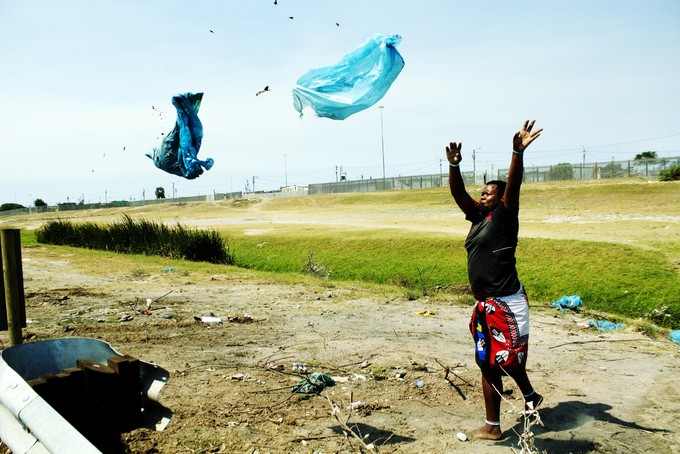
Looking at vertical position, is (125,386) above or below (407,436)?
above

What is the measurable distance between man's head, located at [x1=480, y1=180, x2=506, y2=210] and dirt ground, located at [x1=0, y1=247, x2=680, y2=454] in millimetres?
1861

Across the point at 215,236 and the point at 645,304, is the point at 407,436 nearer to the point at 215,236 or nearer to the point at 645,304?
the point at 645,304

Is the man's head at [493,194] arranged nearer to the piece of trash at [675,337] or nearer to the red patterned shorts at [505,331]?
the red patterned shorts at [505,331]

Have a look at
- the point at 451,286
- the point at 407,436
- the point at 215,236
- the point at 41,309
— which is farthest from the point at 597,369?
the point at 215,236

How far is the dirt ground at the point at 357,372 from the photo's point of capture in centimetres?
458

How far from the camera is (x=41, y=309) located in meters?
9.71

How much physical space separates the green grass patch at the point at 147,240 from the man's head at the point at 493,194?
15.2m

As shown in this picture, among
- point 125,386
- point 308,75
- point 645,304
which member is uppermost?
point 308,75

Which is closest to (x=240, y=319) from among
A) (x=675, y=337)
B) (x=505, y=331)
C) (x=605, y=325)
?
(x=505, y=331)

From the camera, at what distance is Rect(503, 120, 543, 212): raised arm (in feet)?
14.3

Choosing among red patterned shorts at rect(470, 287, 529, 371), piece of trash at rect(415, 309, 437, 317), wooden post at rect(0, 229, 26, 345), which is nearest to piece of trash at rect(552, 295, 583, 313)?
piece of trash at rect(415, 309, 437, 317)

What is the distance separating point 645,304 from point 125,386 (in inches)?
399

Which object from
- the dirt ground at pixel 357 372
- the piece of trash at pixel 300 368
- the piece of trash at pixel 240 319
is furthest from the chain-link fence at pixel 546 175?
the piece of trash at pixel 300 368

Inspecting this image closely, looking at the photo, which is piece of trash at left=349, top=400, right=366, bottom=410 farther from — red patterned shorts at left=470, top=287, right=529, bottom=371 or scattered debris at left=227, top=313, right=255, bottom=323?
scattered debris at left=227, top=313, right=255, bottom=323
